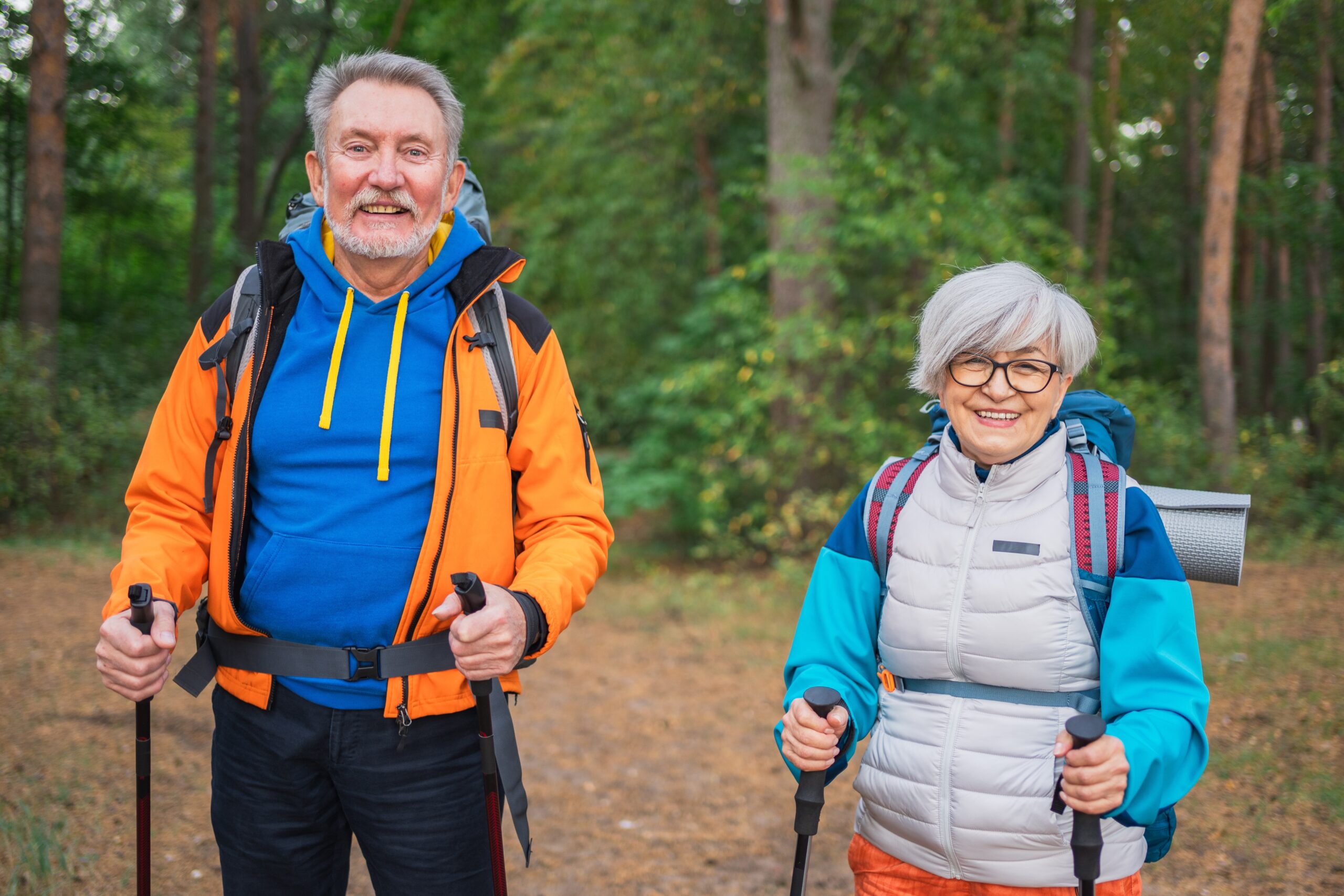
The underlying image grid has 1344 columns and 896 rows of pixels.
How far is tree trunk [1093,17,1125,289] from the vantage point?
16719 millimetres

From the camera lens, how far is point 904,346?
377 inches

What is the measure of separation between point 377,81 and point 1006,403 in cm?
142

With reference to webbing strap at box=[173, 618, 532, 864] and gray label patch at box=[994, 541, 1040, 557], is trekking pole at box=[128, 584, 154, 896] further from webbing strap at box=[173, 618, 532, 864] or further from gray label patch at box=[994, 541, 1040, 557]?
gray label patch at box=[994, 541, 1040, 557]

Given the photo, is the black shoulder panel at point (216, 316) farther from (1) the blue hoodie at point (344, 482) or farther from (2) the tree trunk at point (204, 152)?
(2) the tree trunk at point (204, 152)

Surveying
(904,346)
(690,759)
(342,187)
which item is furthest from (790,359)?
(342,187)

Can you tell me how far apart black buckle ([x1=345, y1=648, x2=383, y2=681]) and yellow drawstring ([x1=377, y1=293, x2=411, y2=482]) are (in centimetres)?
33

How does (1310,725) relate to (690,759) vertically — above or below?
above

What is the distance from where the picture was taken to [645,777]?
5.55 meters

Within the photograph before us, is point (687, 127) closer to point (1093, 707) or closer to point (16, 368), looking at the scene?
point (16, 368)

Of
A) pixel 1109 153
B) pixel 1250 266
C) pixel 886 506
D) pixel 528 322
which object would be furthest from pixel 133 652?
pixel 1250 266

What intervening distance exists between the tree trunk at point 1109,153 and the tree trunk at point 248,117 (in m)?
14.1

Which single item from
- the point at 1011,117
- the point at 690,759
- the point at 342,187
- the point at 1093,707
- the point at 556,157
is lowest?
the point at 690,759

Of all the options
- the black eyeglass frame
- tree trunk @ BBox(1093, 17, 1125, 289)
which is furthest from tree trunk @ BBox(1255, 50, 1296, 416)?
the black eyeglass frame

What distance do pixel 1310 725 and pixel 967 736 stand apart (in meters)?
4.56
